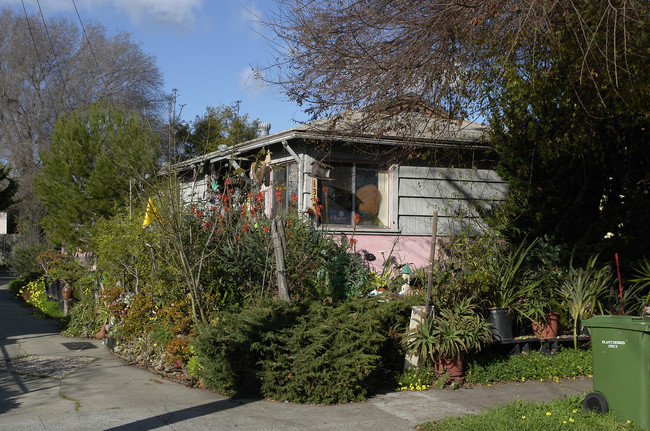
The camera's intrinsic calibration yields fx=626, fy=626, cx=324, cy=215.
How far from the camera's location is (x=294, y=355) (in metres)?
7.38

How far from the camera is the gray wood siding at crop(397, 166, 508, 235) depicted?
12453 mm

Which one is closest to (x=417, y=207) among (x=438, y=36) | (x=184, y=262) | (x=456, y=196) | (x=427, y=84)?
(x=456, y=196)

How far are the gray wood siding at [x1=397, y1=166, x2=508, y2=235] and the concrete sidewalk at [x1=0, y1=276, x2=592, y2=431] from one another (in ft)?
14.4

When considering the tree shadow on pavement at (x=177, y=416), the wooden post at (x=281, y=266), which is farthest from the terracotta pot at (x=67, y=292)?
the tree shadow on pavement at (x=177, y=416)

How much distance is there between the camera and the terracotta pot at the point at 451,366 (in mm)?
8352

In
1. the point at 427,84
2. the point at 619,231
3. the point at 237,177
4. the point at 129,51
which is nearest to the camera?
the point at 427,84

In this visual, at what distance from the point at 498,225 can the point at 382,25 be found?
4.43 metres

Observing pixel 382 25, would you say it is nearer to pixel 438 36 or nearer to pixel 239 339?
pixel 438 36

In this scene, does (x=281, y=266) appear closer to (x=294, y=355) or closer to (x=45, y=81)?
(x=294, y=355)

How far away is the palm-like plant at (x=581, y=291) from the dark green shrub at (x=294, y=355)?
3739mm

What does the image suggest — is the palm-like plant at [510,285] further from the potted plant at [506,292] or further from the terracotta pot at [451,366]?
the terracotta pot at [451,366]

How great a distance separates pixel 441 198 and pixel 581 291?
361 cm

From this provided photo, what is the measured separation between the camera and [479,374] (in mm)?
8586

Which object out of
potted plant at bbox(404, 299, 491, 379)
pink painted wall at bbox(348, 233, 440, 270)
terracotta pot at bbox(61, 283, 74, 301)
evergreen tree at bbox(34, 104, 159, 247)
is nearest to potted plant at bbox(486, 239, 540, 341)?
potted plant at bbox(404, 299, 491, 379)
